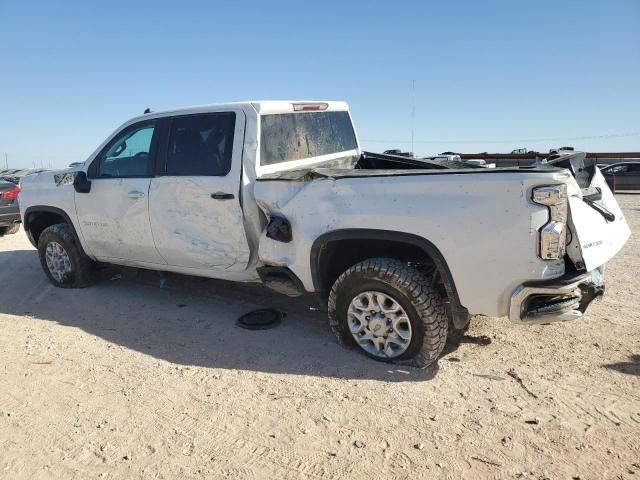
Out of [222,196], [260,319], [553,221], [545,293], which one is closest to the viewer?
[553,221]

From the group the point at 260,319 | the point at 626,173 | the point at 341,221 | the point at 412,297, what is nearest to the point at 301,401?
the point at 412,297

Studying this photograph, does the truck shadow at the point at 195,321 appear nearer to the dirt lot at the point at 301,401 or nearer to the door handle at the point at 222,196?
the dirt lot at the point at 301,401

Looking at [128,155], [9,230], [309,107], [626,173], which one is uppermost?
[309,107]

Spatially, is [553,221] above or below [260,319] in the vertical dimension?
above

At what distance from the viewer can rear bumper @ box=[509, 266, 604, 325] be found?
9.53 feet

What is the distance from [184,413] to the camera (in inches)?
118

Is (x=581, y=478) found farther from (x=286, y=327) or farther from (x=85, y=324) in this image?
(x=85, y=324)

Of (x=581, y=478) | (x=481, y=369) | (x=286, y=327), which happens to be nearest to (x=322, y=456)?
(x=581, y=478)

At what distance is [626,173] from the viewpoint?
18625mm

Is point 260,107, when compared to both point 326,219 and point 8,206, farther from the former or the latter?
point 8,206

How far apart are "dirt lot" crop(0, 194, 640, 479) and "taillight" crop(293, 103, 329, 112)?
1.95m

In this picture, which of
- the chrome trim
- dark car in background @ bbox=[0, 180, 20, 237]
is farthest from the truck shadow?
dark car in background @ bbox=[0, 180, 20, 237]

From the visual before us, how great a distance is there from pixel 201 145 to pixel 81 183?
166cm

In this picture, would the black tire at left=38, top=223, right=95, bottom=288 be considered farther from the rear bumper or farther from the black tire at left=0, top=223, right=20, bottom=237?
the black tire at left=0, top=223, right=20, bottom=237
